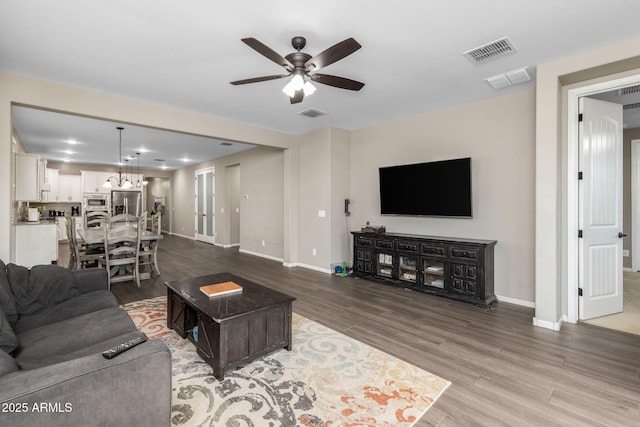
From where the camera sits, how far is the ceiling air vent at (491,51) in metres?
2.77

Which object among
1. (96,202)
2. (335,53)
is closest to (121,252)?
(335,53)

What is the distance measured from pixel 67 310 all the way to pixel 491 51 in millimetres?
4448

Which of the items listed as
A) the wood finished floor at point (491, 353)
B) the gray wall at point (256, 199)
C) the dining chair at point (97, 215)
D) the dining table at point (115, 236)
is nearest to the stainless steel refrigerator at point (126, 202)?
the gray wall at point (256, 199)

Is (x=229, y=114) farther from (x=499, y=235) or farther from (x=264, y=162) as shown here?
(x=499, y=235)

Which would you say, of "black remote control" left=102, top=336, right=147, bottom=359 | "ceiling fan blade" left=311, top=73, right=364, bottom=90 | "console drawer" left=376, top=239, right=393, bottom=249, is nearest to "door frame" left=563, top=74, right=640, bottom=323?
"console drawer" left=376, top=239, right=393, bottom=249

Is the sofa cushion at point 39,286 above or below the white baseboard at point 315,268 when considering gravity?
above

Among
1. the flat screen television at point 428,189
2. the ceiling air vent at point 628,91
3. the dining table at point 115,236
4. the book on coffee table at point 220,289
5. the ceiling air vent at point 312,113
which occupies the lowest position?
the book on coffee table at point 220,289

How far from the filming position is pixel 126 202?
1076 cm

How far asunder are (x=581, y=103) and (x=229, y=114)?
4668mm

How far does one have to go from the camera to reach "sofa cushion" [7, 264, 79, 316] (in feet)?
7.71

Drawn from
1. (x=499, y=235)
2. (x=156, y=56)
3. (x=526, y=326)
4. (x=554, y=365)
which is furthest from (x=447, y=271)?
(x=156, y=56)

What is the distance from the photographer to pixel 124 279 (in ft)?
16.0

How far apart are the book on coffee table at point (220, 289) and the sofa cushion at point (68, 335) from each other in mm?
629

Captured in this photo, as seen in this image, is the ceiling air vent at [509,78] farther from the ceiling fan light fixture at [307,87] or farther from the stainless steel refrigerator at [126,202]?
the stainless steel refrigerator at [126,202]
